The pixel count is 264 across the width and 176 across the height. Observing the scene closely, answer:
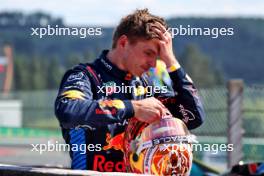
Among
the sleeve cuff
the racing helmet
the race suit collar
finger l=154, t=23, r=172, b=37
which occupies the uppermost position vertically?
finger l=154, t=23, r=172, b=37

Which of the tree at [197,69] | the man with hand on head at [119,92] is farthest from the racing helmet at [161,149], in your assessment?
the tree at [197,69]

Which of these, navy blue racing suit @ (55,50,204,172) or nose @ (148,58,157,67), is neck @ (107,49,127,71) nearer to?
navy blue racing suit @ (55,50,204,172)

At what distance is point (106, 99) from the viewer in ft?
14.0

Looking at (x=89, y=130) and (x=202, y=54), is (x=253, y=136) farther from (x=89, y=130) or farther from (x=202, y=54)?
(x=202, y=54)

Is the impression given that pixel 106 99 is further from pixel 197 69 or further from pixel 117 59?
pixel 197 69

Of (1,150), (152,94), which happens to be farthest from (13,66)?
(152,94)

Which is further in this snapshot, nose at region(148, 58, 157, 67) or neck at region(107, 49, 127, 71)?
neck at region(107, 49, 127, 71)

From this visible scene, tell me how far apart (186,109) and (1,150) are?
20049 millimetres

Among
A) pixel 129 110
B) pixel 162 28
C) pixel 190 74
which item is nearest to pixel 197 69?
pixel 190 74

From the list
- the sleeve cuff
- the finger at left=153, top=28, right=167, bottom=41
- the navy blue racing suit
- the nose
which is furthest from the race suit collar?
the sleeve cuff

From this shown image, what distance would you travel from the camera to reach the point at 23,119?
21891 millimetres

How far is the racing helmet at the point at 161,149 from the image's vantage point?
393 centimetres

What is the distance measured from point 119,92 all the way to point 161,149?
52 centimetres

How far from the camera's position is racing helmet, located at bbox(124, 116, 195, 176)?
3.93 meters
